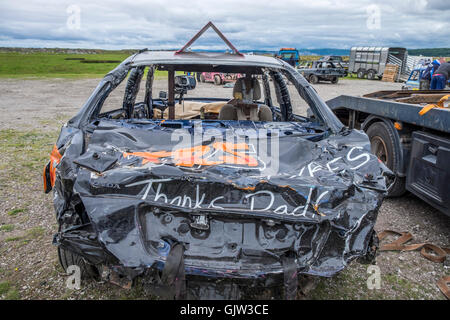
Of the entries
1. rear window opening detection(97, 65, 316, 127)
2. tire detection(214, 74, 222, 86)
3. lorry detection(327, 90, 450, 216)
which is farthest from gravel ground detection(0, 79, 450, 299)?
tire detection(214, 74, 222, 86)

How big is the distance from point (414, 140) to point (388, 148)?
0.55m

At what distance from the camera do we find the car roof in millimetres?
3090

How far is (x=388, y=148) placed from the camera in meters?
4.48

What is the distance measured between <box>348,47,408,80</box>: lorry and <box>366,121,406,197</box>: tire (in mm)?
27816

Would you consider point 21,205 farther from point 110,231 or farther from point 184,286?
point 184,286

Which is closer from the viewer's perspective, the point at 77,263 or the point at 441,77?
the point at 77,263

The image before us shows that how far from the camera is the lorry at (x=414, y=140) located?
343 cm

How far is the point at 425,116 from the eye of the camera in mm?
3705

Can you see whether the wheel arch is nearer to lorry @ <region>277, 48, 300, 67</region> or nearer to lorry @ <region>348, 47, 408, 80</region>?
lorry @ <region>277, 48, 300, 67</region>

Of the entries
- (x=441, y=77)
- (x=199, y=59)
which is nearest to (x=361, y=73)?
(x=441, y=77)

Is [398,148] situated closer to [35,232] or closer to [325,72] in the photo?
[35,232]

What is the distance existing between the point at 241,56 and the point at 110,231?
2241 mm
